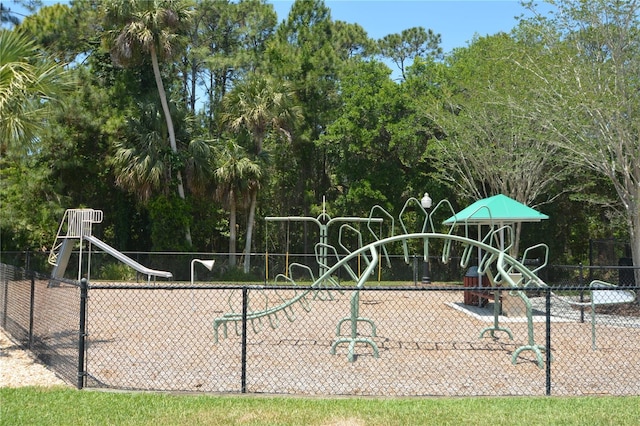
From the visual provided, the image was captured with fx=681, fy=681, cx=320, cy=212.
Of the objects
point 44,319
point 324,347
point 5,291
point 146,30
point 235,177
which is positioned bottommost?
point 324,347

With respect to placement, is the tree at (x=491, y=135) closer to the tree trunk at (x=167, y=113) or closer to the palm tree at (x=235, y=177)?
the palm tree at (x=235, y=177)

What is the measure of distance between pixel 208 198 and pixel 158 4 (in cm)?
818

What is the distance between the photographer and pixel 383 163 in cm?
3062

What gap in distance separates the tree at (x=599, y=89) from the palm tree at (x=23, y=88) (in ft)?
34.6

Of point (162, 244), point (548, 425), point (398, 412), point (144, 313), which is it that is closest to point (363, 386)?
point (398, 412)

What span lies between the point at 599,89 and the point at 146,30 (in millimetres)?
18404

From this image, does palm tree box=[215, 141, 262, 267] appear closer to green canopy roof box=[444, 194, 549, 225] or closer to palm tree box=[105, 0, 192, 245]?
palm tree box=[105, 0, 192, 245]

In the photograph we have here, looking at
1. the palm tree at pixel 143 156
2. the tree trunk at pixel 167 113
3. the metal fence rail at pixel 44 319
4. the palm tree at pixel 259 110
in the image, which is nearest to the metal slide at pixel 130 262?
the metal fence rail at pixel 44 319

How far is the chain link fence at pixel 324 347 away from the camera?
7375mm

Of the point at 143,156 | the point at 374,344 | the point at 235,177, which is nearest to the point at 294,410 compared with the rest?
the point at 374,344

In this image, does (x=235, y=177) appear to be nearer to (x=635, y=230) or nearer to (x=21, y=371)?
(x=635, y=230)

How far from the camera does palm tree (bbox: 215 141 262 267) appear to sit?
27.9 meters

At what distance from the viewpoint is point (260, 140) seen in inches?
1151

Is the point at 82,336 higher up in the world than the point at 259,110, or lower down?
lower down
